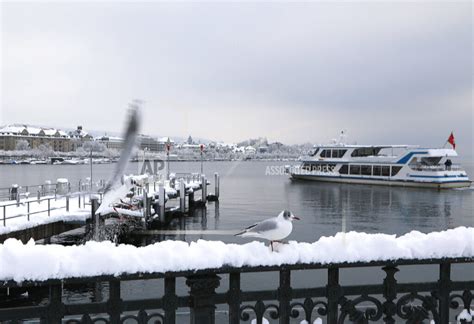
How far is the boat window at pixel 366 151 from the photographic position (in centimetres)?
6281

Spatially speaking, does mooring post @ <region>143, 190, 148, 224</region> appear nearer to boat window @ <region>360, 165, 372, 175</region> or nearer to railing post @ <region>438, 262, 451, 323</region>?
railing post @ <region>438, 262, 451, 323</region>

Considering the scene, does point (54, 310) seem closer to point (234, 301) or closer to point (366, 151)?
point (234, 301)

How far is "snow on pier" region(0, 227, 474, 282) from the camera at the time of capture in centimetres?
250

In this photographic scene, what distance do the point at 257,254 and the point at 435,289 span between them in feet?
4.53

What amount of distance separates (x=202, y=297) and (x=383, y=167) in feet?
199

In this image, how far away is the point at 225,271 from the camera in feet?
9.04

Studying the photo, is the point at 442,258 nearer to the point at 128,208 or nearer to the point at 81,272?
the point at 81,272

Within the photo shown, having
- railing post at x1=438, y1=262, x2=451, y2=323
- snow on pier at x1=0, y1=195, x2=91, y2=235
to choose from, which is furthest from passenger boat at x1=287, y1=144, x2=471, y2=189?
railing post at x1=438, y1=262, x2=451, y2=323

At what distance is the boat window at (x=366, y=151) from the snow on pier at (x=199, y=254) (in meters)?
61.9

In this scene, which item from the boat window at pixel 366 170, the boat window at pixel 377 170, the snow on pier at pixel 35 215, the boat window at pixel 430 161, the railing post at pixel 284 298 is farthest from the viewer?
the boat window at pixel 366 170

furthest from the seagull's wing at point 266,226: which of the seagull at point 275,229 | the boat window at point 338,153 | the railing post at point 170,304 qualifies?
the boat window at point 338,153

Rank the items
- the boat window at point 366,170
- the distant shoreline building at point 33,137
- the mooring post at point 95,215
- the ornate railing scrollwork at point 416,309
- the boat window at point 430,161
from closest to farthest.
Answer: the ornate railing scrollwork at point 416,309 < the mooring post at point 95,215 < the boat window at point 430,161 < the boat window at point 366,170 < the distant shoreline building at point 33,137

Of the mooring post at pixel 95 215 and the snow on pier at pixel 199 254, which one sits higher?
the snow on pier at pixel 199 254

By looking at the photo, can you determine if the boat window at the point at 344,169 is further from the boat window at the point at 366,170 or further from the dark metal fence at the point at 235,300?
the dark metal fence at the point at 235,300
